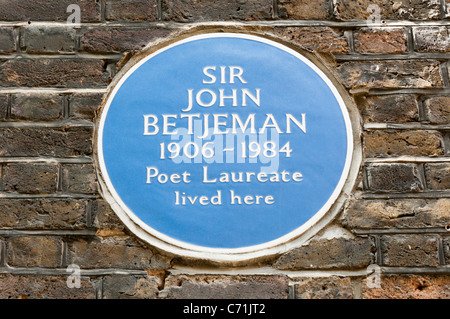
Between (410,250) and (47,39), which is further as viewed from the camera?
(47,39)

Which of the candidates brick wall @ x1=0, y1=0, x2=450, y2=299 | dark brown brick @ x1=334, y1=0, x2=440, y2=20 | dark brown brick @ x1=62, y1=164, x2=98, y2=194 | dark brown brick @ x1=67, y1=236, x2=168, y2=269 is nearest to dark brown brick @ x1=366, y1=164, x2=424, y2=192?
brick wall @ x1=0, y1=0, x2=450, y2=299

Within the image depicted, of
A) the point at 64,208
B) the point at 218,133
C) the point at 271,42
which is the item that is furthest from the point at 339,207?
the point at 64,208

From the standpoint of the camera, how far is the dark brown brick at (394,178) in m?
1.27

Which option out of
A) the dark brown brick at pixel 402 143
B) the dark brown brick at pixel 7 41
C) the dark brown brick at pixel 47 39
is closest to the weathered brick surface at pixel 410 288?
the dark brown brick at pixel 402 143

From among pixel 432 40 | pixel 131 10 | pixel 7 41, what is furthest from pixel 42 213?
pixel 432 40

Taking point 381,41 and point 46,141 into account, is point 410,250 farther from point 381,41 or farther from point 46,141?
point 46,141

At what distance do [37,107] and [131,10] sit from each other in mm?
347

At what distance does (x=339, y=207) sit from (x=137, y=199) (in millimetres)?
487

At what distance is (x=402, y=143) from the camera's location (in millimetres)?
1288

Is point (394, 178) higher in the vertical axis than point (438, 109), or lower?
lower

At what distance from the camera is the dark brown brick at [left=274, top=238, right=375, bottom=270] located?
1.23m

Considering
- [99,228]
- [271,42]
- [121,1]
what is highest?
[121,1]
